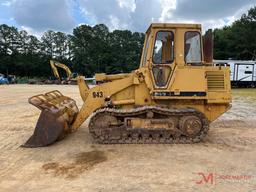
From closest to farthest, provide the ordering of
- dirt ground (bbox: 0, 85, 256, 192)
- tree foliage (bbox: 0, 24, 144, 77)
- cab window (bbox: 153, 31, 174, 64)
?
dirt ground (bbox: 0, 85, 256, 192), cab window (bbox: 153, 31, 174, 64), tree foliage (bbox: 0, 24, 144, 77)

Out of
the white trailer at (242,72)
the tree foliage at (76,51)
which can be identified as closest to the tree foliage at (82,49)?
the tree foliage at (76,51)

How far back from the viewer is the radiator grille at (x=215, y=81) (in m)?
7.88

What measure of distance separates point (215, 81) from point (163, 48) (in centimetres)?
156

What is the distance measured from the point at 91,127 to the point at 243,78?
30.3 metres

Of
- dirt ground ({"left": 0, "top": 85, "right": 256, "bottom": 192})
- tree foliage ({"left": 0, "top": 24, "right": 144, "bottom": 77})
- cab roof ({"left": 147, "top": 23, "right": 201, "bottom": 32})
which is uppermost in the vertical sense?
tree foliage ({"left": 0, "top": 24, "right": 144, "bottom": 77})

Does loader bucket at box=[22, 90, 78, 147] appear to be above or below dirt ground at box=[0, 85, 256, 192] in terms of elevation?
above

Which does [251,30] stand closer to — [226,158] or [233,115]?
[233,115]

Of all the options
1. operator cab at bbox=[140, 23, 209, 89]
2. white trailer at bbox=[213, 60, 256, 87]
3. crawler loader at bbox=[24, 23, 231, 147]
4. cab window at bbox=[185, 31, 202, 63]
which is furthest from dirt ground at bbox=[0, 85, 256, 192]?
white trailer at bbox=[213, 60, 256, 87]

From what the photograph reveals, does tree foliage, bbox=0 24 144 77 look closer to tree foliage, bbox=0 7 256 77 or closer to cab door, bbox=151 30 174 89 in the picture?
tree foliage, bbox=0 7 256 77

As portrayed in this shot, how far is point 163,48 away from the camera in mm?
7984

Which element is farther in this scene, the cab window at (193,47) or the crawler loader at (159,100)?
the cab window at (193,47)

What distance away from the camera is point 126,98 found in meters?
8.14

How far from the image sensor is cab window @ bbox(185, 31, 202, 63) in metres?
7.88

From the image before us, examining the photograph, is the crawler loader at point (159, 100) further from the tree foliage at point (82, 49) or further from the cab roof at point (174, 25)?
the tree foliage at point (82, 49)
